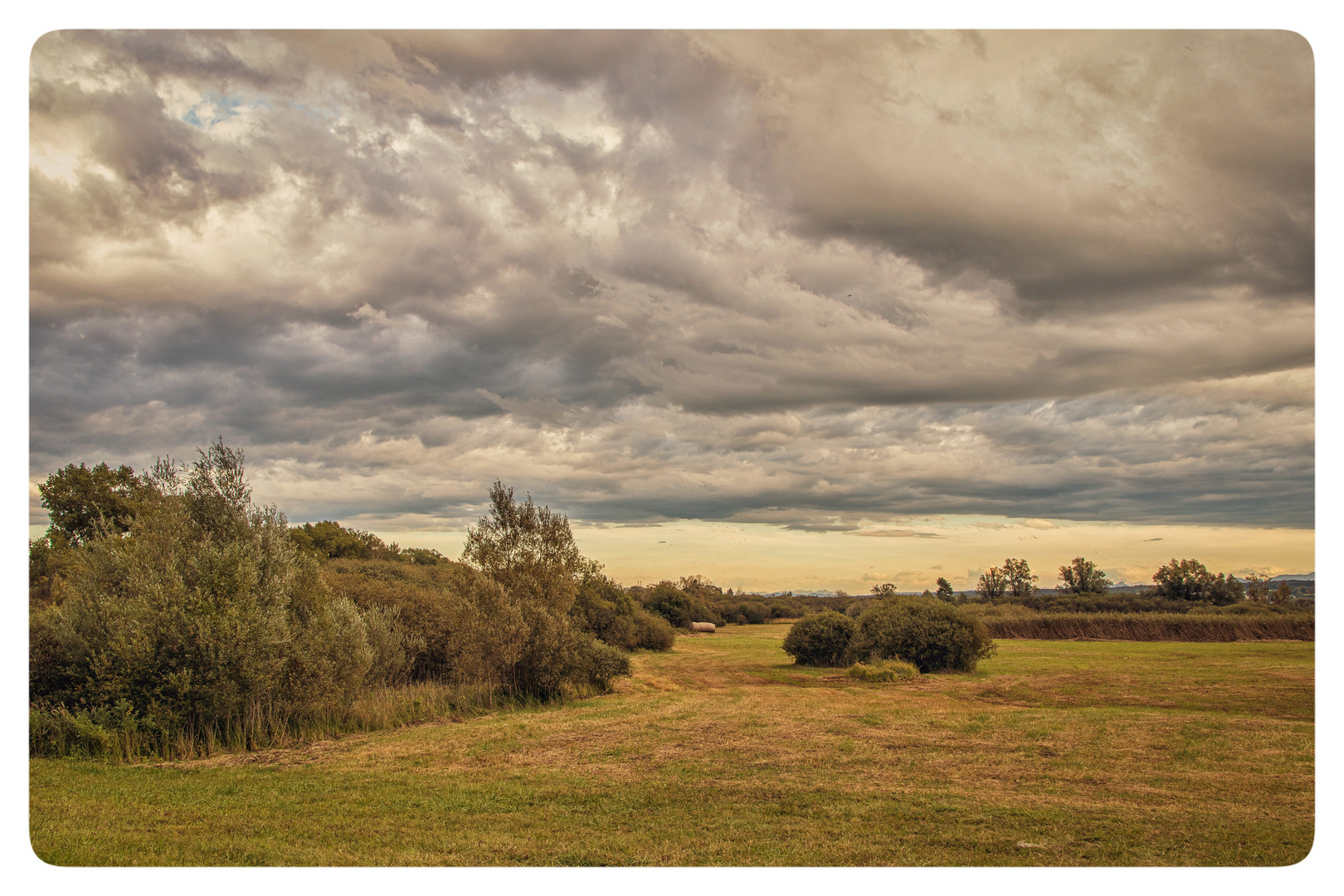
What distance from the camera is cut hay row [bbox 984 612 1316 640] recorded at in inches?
1329

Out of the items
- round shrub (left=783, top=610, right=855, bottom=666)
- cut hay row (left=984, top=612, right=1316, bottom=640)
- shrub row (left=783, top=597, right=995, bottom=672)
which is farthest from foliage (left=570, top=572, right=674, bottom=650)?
cut hay row (left=984, top=612, right=1316, bottom=640)

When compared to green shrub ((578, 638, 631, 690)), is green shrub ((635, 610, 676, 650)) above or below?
below

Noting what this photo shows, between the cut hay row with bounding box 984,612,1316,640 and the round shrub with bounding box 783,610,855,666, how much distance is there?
15.0 m

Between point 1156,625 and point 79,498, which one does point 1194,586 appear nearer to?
point 1156,625

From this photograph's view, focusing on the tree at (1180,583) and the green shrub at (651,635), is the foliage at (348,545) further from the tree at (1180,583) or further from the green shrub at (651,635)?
the tree at (1180,583)

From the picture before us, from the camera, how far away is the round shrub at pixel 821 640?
3038 cm

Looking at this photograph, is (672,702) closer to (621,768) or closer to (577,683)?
(577,683)

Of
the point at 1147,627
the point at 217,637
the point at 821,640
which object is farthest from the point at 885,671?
the point at 1147,627

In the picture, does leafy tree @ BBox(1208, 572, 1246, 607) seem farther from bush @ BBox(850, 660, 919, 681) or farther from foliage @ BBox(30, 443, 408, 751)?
foliage @ BBox(30, 443, 408, 751)

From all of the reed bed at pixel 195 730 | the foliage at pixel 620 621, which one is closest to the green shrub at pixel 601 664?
the reed bed at pixel 195 730

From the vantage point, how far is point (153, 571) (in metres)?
13.7

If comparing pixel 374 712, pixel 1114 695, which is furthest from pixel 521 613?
pixel 1114 695

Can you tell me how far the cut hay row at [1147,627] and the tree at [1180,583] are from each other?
2.95 meters

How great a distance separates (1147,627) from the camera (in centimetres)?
4038
